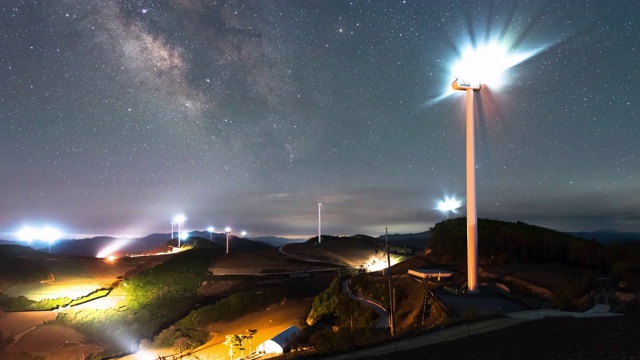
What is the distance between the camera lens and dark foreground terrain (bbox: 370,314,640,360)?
13.1m

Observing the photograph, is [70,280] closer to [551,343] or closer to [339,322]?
[339,322]

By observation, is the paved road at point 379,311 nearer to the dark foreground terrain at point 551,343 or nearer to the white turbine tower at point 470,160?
the white turbine tower at point 470,160

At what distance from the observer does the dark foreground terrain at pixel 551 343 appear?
13070mm

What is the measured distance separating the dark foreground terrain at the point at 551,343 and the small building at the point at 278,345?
12017 mm

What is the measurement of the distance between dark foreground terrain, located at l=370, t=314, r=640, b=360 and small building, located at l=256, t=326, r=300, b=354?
12.0 meters

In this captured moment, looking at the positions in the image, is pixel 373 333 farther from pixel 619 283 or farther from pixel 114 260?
pixel 114 260

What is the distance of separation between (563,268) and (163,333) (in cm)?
3209

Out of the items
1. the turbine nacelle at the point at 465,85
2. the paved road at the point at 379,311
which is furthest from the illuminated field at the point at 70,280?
the turbine nacelle at the point at 465,85

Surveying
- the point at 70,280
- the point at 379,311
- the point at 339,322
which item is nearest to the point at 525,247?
the point at 379,311

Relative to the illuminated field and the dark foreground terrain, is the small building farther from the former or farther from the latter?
the illuminated field

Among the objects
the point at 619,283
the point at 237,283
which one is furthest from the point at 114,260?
the point at 619,283

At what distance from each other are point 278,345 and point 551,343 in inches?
615

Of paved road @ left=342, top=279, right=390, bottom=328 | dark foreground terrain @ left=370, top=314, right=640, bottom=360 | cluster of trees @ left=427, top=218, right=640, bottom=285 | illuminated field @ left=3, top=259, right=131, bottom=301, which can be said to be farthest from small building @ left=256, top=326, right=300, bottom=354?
illuminated field @ left=3, top=259, right=131, bottom=301

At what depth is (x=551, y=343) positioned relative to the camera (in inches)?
577
